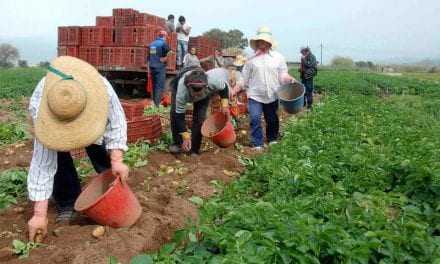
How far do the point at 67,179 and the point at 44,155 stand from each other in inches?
27.9

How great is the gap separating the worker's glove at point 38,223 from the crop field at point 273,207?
80mm

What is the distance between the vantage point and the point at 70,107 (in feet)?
10.1

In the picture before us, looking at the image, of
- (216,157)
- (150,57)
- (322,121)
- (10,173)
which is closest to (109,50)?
(150,57)

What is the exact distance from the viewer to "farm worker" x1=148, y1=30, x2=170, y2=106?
36.1 ft

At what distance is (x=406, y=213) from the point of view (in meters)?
3.38

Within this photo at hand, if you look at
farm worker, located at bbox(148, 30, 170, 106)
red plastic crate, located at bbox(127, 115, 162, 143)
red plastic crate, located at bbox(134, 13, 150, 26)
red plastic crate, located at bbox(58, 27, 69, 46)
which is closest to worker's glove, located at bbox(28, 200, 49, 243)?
red plastic crate, located at bbox(127, 115, 162, 143)

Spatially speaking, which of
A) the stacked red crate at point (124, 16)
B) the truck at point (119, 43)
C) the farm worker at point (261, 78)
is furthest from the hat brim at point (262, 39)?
the stacked red crate at point (124, 16)

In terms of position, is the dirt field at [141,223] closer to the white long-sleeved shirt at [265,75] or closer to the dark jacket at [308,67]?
the white long-sleeved shirt at [265,75]

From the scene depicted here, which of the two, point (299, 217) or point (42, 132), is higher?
point (42, 132)

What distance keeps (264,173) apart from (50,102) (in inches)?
92.8

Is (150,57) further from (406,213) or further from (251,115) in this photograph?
(406,213)

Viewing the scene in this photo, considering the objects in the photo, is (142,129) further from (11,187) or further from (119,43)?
(119,43)

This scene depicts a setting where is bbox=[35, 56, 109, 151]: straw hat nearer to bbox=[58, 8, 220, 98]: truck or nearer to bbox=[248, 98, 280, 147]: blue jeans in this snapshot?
bbox=[248, 98, 280, 147]: blue jeans

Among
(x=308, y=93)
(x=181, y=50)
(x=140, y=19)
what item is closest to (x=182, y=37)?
(x=181, y=50)
